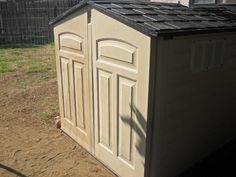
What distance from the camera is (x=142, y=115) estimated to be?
9.05 feet

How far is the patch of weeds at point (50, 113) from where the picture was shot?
511cm

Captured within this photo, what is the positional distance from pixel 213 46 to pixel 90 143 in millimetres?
2082

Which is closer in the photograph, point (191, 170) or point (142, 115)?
point (142, 115)

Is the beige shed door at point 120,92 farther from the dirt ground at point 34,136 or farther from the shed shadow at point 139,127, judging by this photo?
the dirt ground at point 34,136

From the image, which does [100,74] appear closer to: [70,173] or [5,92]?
[70,173]

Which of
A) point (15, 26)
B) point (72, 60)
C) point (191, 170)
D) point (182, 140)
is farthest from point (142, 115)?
point (15, 26)

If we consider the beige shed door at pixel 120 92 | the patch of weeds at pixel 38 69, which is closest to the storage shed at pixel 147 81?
the beige shed door at pixel 120 92

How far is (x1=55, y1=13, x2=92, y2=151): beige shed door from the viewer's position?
3513mm

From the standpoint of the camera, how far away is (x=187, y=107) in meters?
3.14

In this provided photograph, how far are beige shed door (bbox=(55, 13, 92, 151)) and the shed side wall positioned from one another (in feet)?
3.76

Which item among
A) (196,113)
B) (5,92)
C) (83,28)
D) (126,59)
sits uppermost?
(83,28)

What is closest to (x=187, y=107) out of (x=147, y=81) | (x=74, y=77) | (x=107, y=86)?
(x=147, y=81)

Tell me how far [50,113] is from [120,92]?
8.82 feet

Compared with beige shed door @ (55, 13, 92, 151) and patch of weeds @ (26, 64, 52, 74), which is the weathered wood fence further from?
beige shed door @ (55, 13, 92, 151)
